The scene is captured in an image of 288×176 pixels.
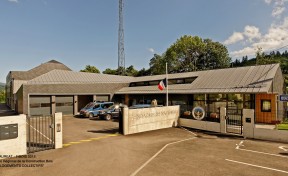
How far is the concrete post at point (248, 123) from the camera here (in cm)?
1378

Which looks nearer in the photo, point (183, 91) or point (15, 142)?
point (15, 142)

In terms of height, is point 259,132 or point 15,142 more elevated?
point 15,142

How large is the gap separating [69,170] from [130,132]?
7.45 metres

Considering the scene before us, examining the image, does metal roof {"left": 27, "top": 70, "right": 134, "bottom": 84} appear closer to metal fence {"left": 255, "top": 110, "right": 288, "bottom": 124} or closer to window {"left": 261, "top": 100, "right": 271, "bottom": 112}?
metal fence {"left": 255, "top": 110, "right": 288, "bottom": 124}

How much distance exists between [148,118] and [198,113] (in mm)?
5016

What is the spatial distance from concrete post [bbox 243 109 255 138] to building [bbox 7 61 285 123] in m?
1.81

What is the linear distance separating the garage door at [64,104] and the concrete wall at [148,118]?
56.0 ft

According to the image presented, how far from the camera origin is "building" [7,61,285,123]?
18750mm

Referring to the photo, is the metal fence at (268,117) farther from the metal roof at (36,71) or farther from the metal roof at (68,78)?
the metal roof at (36,71)

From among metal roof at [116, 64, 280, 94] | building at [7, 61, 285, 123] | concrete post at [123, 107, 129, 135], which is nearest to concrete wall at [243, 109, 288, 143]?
building at [7, 61, 285, 123]

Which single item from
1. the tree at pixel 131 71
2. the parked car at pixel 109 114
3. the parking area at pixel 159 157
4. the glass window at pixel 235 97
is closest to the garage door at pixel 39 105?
the parked car at pixel 109 114

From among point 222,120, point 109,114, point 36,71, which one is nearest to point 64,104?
point 109,114

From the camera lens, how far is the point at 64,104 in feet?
92.5

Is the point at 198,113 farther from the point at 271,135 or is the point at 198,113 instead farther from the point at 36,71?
the point at 36,71
